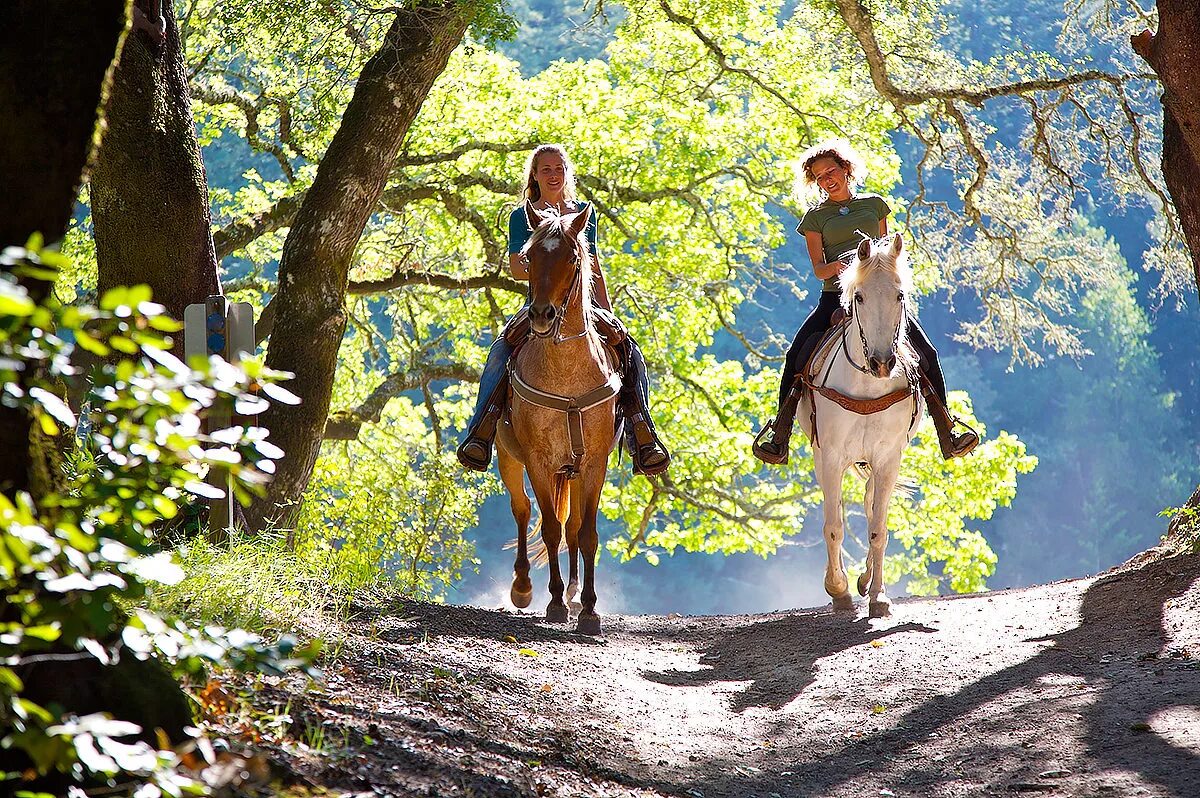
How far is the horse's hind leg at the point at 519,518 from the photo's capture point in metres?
8.71

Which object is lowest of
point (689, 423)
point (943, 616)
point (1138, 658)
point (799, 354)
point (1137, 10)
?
point (1138, 658)

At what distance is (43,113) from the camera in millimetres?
3074

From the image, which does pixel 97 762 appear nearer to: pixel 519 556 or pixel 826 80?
pixel 519 556

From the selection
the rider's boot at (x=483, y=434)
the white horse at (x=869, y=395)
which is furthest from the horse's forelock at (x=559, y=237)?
the white horse at (x=869, y=395)

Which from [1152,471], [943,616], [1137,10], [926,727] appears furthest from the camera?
[1152,471]

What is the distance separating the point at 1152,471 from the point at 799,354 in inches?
2276

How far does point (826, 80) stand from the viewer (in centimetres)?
1711

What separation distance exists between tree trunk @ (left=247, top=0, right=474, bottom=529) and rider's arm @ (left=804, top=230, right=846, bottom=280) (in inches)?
117

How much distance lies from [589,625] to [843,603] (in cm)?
212

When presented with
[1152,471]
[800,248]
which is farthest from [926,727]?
[1152,471]

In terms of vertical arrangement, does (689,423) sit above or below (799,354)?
above

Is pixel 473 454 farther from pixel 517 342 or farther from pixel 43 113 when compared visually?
pixel 43 113

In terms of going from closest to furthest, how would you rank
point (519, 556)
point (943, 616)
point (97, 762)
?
point (97, 762), point (943, 616), point (519, 556)

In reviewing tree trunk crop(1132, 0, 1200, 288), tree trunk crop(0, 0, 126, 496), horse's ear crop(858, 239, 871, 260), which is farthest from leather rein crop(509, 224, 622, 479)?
tree trunk crop(0, 0, 126, 496)
